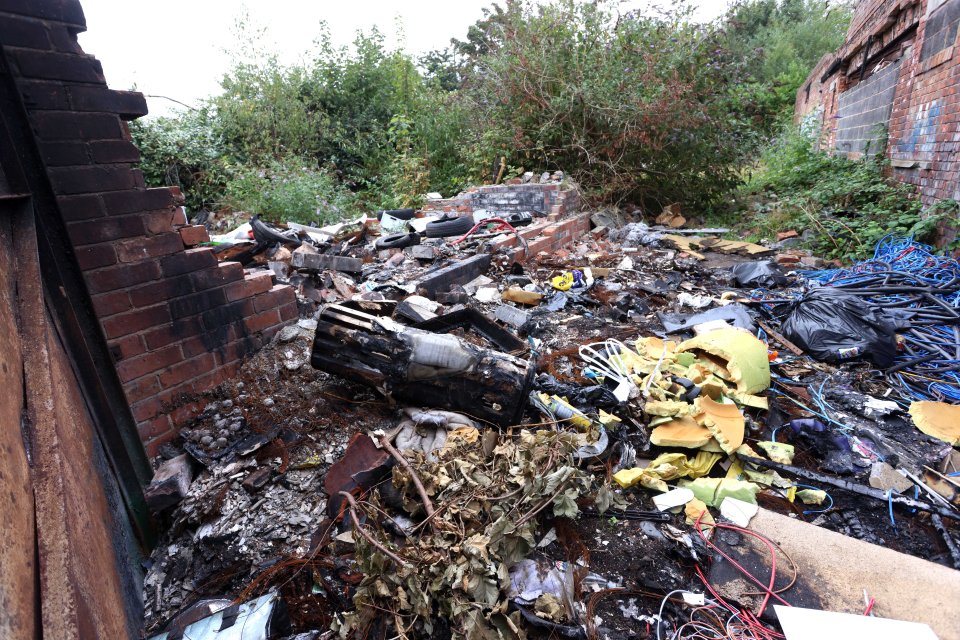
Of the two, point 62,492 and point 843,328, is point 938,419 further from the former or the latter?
point 62,492

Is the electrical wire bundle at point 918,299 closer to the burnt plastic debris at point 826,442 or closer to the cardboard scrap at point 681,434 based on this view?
the burnt plastic debris at point 826,442

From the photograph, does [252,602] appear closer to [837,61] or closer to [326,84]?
[326,84]

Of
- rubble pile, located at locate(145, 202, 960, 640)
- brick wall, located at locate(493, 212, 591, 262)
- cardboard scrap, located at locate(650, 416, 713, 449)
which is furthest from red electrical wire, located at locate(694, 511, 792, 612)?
brick wall, located at locate(493, 212, 591, 262)

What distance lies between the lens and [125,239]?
7.77 ft

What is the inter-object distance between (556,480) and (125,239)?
2410 millimetres

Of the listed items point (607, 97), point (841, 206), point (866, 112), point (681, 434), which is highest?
point (607, 97)

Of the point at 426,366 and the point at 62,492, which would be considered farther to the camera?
the point at 426,366

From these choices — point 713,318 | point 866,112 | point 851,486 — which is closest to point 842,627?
point 851,486

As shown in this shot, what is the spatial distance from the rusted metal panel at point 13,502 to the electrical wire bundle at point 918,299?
14.5 ft

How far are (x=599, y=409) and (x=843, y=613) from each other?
1.40 meters

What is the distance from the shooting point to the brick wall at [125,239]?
2.07m

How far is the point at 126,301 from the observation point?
238cm

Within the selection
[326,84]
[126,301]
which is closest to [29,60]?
[126,301]

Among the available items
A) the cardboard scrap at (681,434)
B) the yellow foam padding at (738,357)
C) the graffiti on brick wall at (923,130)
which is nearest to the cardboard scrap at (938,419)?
the yellow foam padding at (738,357)
